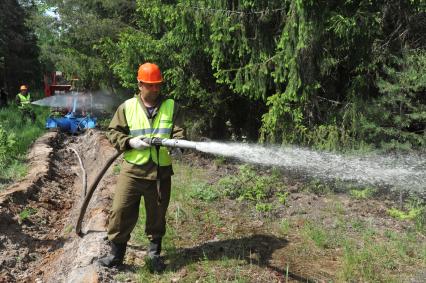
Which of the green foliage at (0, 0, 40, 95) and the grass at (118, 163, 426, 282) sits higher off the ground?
the green foliage at (0, 0, 40, 95)

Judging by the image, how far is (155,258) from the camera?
486 centimetres

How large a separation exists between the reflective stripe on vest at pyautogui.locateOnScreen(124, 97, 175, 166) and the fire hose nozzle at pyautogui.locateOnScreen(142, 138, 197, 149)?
0.13 meters

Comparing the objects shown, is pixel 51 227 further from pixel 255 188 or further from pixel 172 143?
pixel 172 143

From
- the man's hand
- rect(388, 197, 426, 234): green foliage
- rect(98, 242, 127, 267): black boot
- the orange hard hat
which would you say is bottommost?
rect(98, 242, 127, 267): black boot

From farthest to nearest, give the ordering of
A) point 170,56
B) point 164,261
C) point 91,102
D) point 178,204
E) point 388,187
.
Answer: point 91,102 → point 170,56 → point 388,187 → point 178,204 → point 164,261

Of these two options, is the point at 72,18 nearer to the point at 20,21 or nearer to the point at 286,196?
the point at 286,196

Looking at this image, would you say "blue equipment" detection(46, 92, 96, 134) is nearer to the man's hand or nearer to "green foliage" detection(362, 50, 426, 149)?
"green foliage" detection(362, 50, 426, 149)

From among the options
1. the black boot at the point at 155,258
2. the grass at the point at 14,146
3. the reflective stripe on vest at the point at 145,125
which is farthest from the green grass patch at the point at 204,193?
the grass at the point at 14,146

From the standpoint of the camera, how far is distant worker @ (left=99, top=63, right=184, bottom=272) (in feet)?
15.6

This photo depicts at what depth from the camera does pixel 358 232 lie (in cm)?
575

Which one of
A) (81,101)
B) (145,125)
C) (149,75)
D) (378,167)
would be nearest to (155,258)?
(145,125)

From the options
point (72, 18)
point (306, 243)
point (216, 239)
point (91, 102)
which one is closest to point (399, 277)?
point (306, 243)

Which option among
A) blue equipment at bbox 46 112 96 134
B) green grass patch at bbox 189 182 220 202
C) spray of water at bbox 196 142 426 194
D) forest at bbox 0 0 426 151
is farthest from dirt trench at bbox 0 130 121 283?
blue equipment at bbox 46 112 96 134

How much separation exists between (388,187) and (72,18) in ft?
43.1
